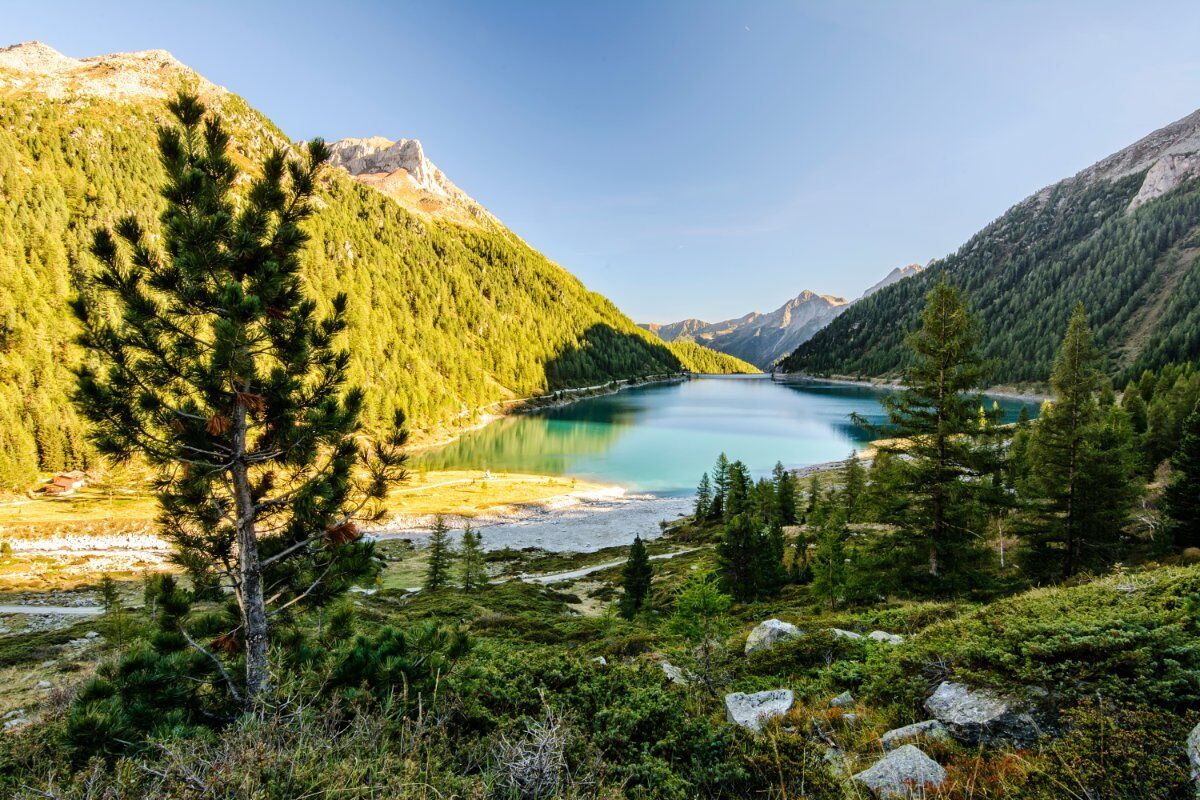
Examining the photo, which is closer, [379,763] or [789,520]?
[379,763]

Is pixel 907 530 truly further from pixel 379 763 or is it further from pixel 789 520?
pixel 789 520

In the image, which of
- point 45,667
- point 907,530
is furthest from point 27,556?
point 907,530

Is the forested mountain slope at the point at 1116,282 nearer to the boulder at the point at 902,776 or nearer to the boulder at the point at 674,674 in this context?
the boulder at the point at 674,674

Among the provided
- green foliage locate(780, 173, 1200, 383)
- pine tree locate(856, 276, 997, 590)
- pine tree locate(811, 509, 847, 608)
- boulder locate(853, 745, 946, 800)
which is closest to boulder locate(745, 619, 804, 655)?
boulder locate(853, 745, 946, 800)

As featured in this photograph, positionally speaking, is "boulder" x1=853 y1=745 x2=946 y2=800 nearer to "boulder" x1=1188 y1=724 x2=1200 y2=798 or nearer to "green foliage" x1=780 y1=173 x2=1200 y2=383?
"boulder" x1=1188 y1=724 x2=1200 y2=798

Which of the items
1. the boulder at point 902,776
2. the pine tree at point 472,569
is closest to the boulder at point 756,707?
the boulder at point 902,776

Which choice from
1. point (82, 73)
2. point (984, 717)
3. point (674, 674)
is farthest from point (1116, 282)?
point (82, 73)

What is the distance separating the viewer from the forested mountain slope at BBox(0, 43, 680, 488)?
61156mm

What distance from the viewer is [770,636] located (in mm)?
8859

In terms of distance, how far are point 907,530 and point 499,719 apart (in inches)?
566

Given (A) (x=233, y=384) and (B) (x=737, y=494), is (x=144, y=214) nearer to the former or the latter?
(A) (x=233, y=384)

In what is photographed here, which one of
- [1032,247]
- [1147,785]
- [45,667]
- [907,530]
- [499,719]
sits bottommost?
[45,667]

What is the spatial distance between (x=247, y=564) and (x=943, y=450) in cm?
1648

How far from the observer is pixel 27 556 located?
3228 cm
